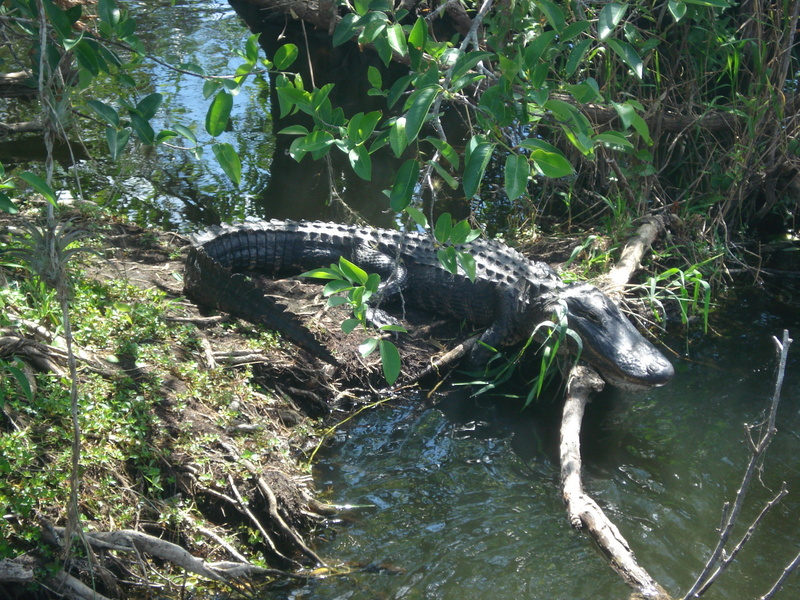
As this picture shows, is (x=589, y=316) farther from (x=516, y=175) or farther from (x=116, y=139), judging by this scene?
(x=116, y=139)

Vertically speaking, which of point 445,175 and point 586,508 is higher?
point 445,175

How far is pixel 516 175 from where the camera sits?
204 centimetres

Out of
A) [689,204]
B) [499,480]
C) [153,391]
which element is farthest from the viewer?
[689,204]

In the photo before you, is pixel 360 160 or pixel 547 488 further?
pixel 547 488

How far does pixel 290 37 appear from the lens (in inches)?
433

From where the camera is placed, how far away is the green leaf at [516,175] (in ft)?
6.63

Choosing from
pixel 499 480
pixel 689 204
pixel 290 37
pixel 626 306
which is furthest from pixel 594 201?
pixel 290 37

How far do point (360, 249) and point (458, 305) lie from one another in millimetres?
903

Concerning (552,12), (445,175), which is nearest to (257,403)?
(445,175)

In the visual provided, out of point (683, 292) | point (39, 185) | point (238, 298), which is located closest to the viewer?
point (39, 185)

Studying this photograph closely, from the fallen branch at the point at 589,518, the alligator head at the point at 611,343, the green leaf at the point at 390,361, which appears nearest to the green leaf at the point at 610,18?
the green leaf at the point at 390,361

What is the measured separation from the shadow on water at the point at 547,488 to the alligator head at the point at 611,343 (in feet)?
1.06

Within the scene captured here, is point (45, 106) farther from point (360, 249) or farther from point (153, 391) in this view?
point (360, 249)

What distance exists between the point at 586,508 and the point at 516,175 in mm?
1352
